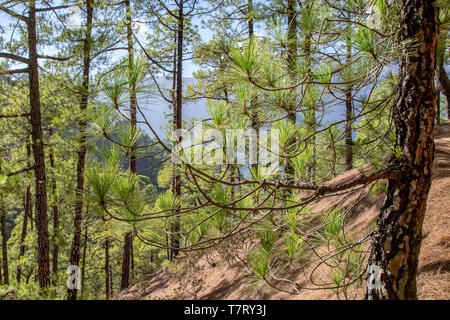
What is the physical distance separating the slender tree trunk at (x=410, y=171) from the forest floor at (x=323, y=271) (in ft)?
0.58

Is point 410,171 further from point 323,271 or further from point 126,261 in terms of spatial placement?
point 126,261

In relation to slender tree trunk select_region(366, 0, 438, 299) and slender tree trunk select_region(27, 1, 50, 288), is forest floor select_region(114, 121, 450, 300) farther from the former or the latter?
slender tree trunk select_region(27, 1, 50, 288)

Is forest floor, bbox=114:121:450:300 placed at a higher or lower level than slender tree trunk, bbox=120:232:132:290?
higher

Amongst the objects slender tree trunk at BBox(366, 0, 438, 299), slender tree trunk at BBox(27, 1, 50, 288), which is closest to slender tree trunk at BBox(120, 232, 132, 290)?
slender tree trunk at BBox(27, 1, 50, 288)

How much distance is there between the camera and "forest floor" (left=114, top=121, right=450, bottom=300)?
6.21 feet

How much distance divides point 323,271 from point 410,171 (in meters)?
1.87

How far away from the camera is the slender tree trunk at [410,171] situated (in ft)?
3.82

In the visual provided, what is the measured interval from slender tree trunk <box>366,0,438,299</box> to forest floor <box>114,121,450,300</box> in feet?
0.58

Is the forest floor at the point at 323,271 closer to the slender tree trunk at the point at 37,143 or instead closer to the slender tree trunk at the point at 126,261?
the slender tree trunk at the point at 126,261

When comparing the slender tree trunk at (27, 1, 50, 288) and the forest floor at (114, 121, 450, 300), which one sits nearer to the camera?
the forest floor at (114, 121, 450, 300)

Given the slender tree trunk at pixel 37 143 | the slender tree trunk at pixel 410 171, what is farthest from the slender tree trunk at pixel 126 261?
the slender tree trunk at pixel 410 171

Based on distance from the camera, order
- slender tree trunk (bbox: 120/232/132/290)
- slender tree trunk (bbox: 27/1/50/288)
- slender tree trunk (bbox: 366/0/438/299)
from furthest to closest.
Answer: slender tree trunk (bbox: 120/232/132/290), slender tree trunk (bbox: 27/1/50/288), slender tree trunk (bbox: 366/0/438/299)

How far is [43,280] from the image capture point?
15.6 feet
